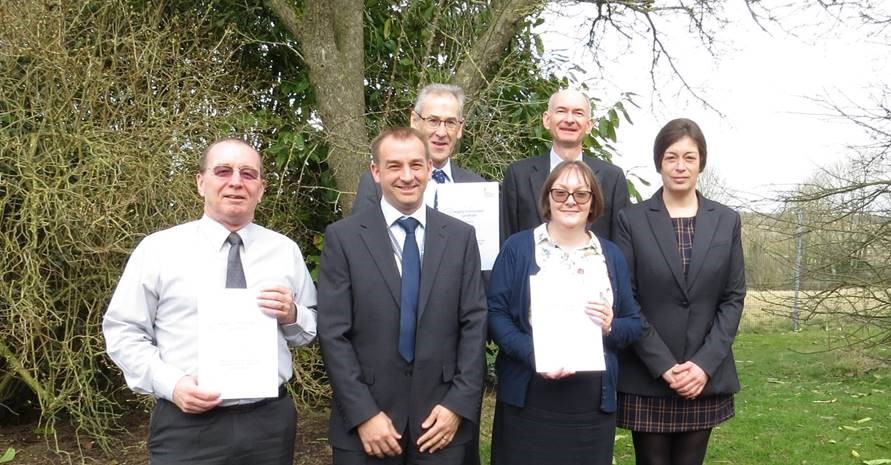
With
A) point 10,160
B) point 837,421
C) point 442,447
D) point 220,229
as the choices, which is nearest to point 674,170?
point 442,447

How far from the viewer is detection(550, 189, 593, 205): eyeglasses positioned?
10.2ft

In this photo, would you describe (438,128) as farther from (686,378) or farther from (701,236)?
(686,378)

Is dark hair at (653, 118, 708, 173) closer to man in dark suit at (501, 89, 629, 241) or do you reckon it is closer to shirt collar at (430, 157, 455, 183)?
man in dark suit at (501, 89, 629, 241)

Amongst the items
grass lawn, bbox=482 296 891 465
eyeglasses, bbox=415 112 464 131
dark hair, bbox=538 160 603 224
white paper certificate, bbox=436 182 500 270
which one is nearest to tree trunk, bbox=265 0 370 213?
eyeglasses, bbox=415 112 464 131

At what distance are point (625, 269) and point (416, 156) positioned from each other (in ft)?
3.46

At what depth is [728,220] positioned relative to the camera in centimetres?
351

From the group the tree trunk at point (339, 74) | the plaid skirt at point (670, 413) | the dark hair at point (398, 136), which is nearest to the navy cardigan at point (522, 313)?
the plaid skirt at point (670, 413)

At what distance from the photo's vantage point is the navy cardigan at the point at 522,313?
10.3ft

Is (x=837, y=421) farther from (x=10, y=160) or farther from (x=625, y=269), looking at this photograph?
(x=10, y=160)

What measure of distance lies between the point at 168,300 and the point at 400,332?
87 cm

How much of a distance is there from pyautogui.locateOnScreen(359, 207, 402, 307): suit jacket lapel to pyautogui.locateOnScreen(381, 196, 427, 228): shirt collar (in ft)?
0.07

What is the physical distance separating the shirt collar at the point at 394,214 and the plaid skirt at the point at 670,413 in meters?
1.33

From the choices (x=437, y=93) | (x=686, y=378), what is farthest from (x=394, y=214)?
(x=686, y=378)

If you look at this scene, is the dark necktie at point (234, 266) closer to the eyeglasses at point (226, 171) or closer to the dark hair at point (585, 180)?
the eyeglasses at point (226, 171)
